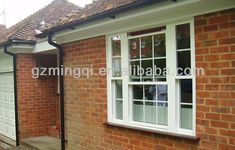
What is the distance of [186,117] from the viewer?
490cm

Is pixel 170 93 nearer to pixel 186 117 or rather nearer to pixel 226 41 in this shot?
pixel 186 117

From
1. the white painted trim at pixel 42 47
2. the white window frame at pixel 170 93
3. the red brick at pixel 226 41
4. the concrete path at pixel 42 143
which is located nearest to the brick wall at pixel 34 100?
the concrete path at pixel 42 143

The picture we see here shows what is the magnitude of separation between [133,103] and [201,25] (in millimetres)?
2180

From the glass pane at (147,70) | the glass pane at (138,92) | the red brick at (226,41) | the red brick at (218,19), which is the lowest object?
the glass pane at (138,92)

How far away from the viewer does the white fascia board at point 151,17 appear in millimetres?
4297

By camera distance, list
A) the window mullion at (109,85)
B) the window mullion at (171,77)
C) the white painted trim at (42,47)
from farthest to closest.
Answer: the white painted trim at (42,47), the window mullion at (109,85), the window mullion at (171,77)

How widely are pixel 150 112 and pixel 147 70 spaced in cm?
80

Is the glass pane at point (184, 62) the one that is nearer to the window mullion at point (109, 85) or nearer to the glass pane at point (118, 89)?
the glass pane at point (118, 89)

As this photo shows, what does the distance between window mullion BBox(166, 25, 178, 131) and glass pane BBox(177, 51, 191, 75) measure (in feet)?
0.29

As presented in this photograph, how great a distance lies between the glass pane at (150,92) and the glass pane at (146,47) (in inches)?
23.1

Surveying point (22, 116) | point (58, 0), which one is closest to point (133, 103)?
point (22, 116)

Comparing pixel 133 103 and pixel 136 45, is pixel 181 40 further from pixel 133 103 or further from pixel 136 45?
pixel 133 103

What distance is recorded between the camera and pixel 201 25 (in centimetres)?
452

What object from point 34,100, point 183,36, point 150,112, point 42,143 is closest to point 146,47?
point 183,36
